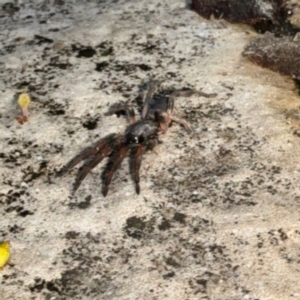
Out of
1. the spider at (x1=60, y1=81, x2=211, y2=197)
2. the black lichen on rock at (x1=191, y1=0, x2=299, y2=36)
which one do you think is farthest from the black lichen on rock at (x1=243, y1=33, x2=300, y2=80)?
the spider at (x1=60, y1=81, x2=211, y2=197)

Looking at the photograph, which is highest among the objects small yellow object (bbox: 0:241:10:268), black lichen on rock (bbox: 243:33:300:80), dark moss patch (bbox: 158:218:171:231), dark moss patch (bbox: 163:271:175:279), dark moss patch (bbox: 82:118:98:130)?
black lichen on rock (bbox: 243:33:300:80)

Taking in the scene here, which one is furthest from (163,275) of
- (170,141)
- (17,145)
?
(17,145)

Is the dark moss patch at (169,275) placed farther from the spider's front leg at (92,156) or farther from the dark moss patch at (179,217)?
the spider's front leg at (92,156)

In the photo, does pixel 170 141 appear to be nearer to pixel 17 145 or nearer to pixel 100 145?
pixel 100 145

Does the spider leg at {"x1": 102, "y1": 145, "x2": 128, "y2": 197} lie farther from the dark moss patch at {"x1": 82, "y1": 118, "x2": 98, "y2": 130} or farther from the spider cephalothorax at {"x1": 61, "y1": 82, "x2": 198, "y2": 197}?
the dark moss patch at {"x1": 82, "y1": 118, "x2": 98, "y2": 130}

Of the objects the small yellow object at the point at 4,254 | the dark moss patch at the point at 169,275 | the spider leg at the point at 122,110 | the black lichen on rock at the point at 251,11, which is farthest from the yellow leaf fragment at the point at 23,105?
the black lichen on rock at the point at 251,11

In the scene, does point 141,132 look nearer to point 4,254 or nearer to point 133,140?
point 133,140

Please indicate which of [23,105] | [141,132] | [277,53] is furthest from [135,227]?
[277,53]

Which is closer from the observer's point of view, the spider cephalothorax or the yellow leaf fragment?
the spider cephalothorax
